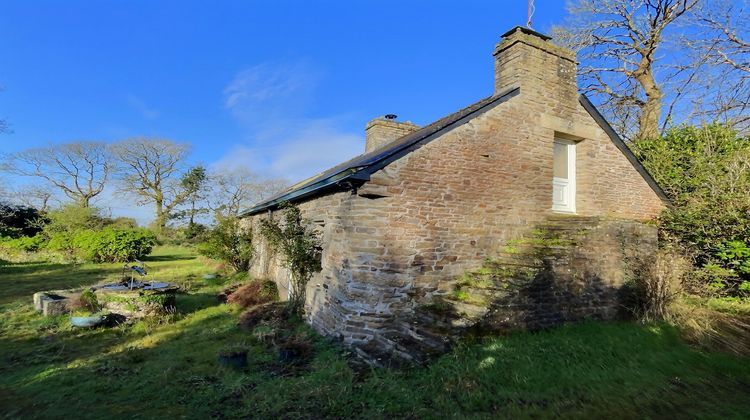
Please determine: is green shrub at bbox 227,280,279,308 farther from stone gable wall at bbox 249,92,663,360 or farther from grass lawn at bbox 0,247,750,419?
grass lawn at bbox 0,247,750,419

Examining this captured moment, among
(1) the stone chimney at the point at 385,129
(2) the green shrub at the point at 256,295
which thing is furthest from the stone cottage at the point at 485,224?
(1) the stone chimney at the point at 385,129

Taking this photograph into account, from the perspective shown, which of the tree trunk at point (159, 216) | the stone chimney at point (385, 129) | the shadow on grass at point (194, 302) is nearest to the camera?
the shadow on grass at point (194, 302)

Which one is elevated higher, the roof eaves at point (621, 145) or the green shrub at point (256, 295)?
the roof eaves at point (621, 145)

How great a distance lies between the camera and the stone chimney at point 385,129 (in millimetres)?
14760

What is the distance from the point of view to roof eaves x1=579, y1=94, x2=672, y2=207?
9203 millimetres

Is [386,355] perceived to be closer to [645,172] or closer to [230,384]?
[230,384]

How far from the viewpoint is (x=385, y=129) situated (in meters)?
14.8

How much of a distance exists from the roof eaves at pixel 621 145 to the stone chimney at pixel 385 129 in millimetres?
6816

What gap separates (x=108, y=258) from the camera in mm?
21297

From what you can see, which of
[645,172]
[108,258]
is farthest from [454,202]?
[108,258]

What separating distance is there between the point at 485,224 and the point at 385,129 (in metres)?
8.31

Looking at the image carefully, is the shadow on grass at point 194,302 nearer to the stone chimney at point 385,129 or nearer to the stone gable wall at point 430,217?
the stone gable wall at point 430,217

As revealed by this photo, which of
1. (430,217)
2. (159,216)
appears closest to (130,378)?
(430,217)

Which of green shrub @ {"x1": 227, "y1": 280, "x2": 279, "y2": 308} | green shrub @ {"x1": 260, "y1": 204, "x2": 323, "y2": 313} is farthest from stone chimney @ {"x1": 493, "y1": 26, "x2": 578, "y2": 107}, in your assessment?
green shrub @ {"x1": 227, "y1": 280, "x2": 279, "y2": 308}
